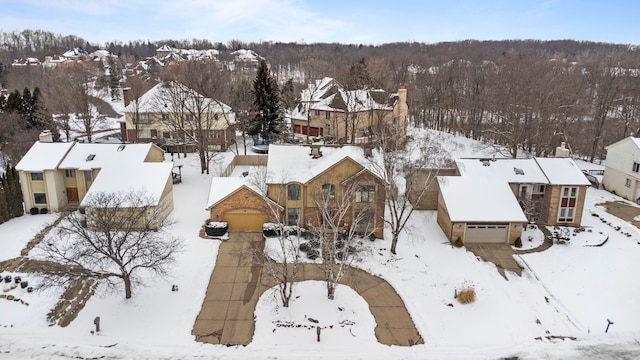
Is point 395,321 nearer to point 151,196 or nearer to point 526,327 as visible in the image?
point 526,327

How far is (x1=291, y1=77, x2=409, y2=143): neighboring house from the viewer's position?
173 ft

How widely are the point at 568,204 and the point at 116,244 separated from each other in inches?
1239

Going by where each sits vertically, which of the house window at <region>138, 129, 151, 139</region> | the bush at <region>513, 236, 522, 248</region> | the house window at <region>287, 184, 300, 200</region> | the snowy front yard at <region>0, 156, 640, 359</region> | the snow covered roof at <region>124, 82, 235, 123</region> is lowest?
the snowy front yard at <region>0, 156, 640, 359</region>

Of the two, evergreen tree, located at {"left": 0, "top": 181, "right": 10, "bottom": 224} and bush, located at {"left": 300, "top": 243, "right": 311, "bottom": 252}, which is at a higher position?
evergreen tree, located at {"left": 0, "top": 181, "right": 10, "bottom": 224}

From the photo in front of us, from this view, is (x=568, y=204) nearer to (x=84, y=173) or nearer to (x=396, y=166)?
(x=396, y=166)

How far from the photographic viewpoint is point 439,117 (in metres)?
72.8

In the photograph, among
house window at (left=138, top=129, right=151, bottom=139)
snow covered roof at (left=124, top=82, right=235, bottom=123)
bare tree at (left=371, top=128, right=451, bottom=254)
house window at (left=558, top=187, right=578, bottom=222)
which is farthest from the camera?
house window at (left=138, top=129, right=151, bottom=139)

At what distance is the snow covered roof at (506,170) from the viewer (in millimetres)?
33656

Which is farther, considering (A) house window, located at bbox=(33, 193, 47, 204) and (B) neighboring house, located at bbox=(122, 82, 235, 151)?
(B) neighboring house, located at bbox=(122, 82, 235, 151)

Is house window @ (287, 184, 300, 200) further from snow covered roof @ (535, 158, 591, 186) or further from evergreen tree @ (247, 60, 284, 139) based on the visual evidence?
evergreen tree @ (247, 60, 284, 139)

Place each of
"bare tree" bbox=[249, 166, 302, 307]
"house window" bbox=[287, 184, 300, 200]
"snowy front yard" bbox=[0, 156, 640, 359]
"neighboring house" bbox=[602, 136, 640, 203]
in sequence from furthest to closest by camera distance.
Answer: "neighboring house" bbox=[602, 136, 640, 203] < "house window" bbox=[287, 184, 300, 200] < "bare tree" bbox=[249, 166, 302, 307] < "snowy front yard" bbox=[0, 156, 640, 359]

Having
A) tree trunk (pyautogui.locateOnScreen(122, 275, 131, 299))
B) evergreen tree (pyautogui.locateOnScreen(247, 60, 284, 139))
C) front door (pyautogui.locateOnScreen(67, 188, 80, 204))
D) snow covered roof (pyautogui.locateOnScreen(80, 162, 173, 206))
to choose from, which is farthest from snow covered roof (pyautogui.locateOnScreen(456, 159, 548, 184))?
front door (pyautogui.locateOnScreen(67, 188, 80, 204))

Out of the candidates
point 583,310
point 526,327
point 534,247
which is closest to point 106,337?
point 526,327

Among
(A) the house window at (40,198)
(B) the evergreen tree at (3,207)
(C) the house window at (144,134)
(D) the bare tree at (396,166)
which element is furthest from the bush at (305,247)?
→ (C) the house window at (144,134)
